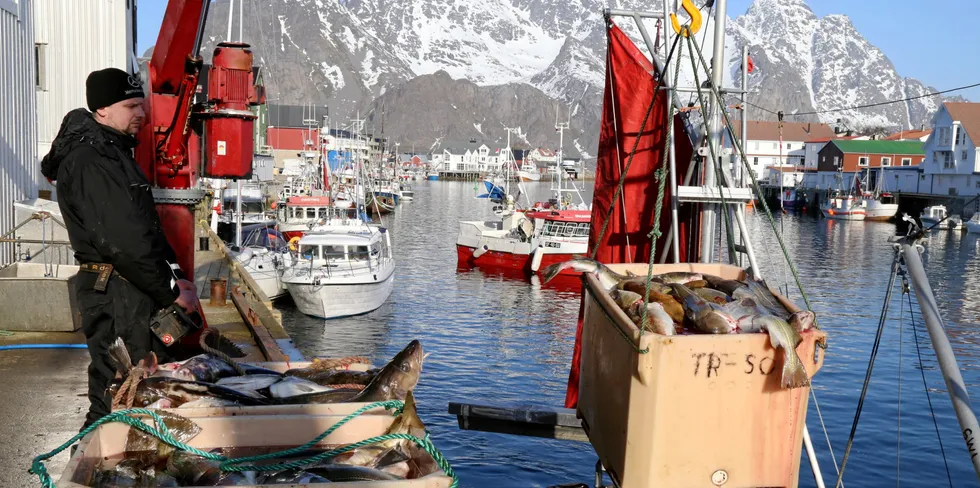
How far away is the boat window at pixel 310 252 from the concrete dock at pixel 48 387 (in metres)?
13.1

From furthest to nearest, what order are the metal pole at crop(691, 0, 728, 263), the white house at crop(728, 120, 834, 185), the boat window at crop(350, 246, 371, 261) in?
1. the white house at crop(728, 120, 834, 185)
2. the boat window at crop(350, 246, 371, 261)
3. the metal pole at crop(691, 0, 728, 263)

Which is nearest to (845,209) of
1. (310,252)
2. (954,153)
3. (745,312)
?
(954,153)

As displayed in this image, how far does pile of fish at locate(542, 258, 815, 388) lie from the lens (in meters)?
4.11

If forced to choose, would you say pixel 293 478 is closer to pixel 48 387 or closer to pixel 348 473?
pixel 348 473

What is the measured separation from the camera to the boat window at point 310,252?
26.3 m

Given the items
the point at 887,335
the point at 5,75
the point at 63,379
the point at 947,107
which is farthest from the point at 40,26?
the point at 947,107

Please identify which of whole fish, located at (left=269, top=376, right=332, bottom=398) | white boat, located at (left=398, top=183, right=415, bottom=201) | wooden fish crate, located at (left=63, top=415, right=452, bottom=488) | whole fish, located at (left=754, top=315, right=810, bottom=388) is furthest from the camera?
white boat, located at (left=398, top=183, right=415, bottom=201)

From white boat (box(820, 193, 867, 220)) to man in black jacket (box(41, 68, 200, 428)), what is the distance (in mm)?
77211

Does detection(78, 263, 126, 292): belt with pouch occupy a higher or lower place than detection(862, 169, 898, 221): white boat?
higher

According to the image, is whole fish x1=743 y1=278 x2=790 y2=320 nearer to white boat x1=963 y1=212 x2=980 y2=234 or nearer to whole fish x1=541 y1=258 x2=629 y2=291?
whole fish x1=541 y1=258 x2=629 y2=291

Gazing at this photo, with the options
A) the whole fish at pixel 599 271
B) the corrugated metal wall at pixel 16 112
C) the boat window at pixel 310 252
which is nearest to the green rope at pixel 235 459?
the whole fish at pixel 599 271

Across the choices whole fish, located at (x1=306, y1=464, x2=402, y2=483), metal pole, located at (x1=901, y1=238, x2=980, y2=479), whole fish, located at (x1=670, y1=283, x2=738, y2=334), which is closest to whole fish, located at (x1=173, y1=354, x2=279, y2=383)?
whole fish, located at (x1=306, y1=464, x2=402, y2=483)

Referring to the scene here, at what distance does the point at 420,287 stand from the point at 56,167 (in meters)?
28.3

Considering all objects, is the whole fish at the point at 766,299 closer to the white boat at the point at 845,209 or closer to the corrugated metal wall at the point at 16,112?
the corrugated metal wall at the point at 16,112
